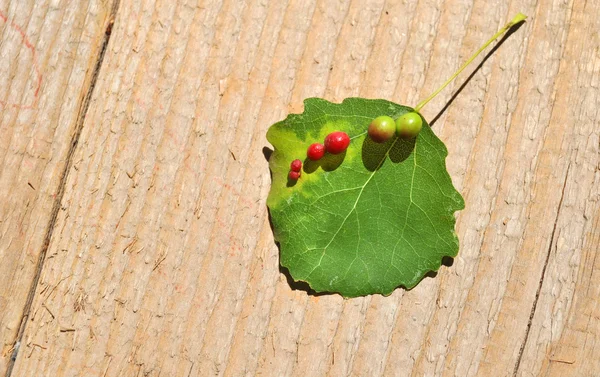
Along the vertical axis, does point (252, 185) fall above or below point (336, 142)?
below

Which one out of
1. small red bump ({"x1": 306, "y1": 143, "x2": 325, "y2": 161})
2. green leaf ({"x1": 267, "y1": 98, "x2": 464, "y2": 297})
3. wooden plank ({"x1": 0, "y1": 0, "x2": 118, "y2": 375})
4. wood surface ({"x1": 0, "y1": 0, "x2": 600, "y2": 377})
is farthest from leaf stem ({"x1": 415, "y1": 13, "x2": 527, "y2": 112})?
wooden plank ({"x1": 0, "y1": 0, "x2": 118, "y2": 375})

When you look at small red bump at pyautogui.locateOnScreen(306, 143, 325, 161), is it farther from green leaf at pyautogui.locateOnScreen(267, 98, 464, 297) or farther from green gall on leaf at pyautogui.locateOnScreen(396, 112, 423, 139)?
green gall on leaf at pyautogui.locateOnScreen(396, 112, 423, 139)

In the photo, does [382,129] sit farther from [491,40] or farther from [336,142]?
[491,40]

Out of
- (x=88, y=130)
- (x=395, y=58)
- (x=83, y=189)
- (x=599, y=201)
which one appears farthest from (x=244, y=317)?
(x=599, y=201)

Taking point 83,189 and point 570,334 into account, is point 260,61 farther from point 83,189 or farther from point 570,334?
point 570,334

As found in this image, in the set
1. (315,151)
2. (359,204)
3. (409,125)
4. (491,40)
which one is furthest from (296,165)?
(491,40)

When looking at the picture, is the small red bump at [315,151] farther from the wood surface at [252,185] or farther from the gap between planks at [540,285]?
the gap between planks at [540,285]
